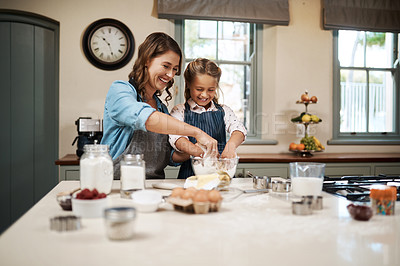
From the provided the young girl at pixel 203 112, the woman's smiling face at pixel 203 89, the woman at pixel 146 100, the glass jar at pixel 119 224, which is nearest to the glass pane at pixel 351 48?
the young girl at pixel 203 112

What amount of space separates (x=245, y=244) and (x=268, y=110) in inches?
133

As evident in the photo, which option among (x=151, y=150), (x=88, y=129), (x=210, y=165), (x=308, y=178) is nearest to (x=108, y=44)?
(x=88, y=129)

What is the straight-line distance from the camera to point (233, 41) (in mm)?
4238

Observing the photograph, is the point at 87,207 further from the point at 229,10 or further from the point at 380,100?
the point at 380,100

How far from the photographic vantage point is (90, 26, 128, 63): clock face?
3746mm

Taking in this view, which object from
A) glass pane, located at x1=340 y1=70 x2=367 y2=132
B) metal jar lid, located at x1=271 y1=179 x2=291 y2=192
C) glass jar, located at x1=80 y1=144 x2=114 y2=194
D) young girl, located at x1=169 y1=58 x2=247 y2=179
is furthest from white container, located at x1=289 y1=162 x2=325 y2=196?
glass pane, located at x1=340 y1=70 x2=367 y2=132

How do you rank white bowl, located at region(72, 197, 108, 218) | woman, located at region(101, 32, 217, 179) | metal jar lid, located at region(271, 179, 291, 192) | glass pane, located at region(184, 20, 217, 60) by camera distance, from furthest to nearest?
glass pane, located at region(184, 20, 217, 60) < woman, located at region(101, 32, 217, 179) < metal jar lid, located at region(271, 179, 291, 192) < white bowl, located at region(72, 197, 108, 218)

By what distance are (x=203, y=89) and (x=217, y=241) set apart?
131 centimetres

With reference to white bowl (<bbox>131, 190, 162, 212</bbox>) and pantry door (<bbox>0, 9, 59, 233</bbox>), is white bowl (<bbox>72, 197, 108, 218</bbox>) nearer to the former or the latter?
white bowl (<bbox>131, 190, 162, 212</bbox>)

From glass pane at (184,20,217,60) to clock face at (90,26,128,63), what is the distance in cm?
71

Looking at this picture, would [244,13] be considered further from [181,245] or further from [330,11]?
[181,245]

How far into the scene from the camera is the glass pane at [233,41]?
4.21 meters

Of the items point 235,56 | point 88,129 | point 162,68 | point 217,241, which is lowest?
point 217,241

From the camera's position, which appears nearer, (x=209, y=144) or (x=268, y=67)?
(x=209, y=144)
